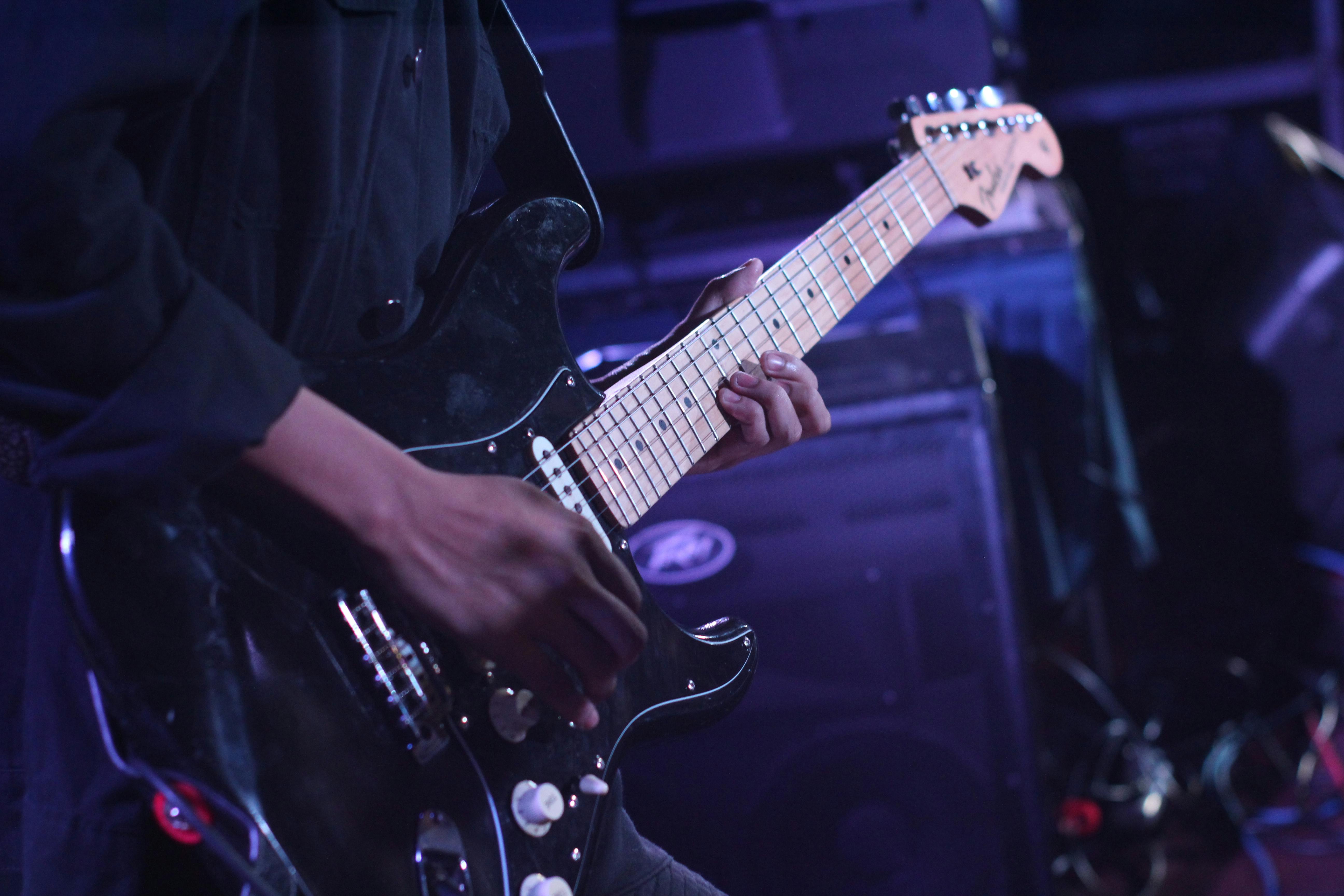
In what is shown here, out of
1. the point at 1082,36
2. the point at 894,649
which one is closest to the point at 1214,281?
the point at 1082,36

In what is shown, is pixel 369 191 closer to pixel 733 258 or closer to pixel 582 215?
pixel 582 215

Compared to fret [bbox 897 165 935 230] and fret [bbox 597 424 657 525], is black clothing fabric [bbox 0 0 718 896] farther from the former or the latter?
fret [bbox 897 165 935 230]

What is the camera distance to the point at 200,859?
62 cm

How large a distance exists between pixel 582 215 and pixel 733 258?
4.12ft

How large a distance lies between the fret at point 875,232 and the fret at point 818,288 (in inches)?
3.0

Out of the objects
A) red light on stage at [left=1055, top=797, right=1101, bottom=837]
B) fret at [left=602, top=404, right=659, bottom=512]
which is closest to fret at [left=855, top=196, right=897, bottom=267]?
fret at [left=602, top=404, right=659, bottom=512]

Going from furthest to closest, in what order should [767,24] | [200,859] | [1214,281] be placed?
[1214,281]
[767,24]
[200,859]

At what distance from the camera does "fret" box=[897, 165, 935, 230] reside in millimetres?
1178

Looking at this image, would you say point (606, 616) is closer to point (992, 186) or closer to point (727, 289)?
point (727, 289)

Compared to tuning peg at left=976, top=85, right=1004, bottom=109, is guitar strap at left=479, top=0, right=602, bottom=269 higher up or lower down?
higher up

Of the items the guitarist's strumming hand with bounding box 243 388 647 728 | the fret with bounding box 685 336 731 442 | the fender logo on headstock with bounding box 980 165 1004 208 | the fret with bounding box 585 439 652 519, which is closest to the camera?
the guitarist's strumming hand with bounding box 243 388 647 728

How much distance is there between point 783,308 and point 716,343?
0.11m

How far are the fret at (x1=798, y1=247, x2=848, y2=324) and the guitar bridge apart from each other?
0.58 meters

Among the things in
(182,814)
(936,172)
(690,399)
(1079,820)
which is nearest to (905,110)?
(936,172)
